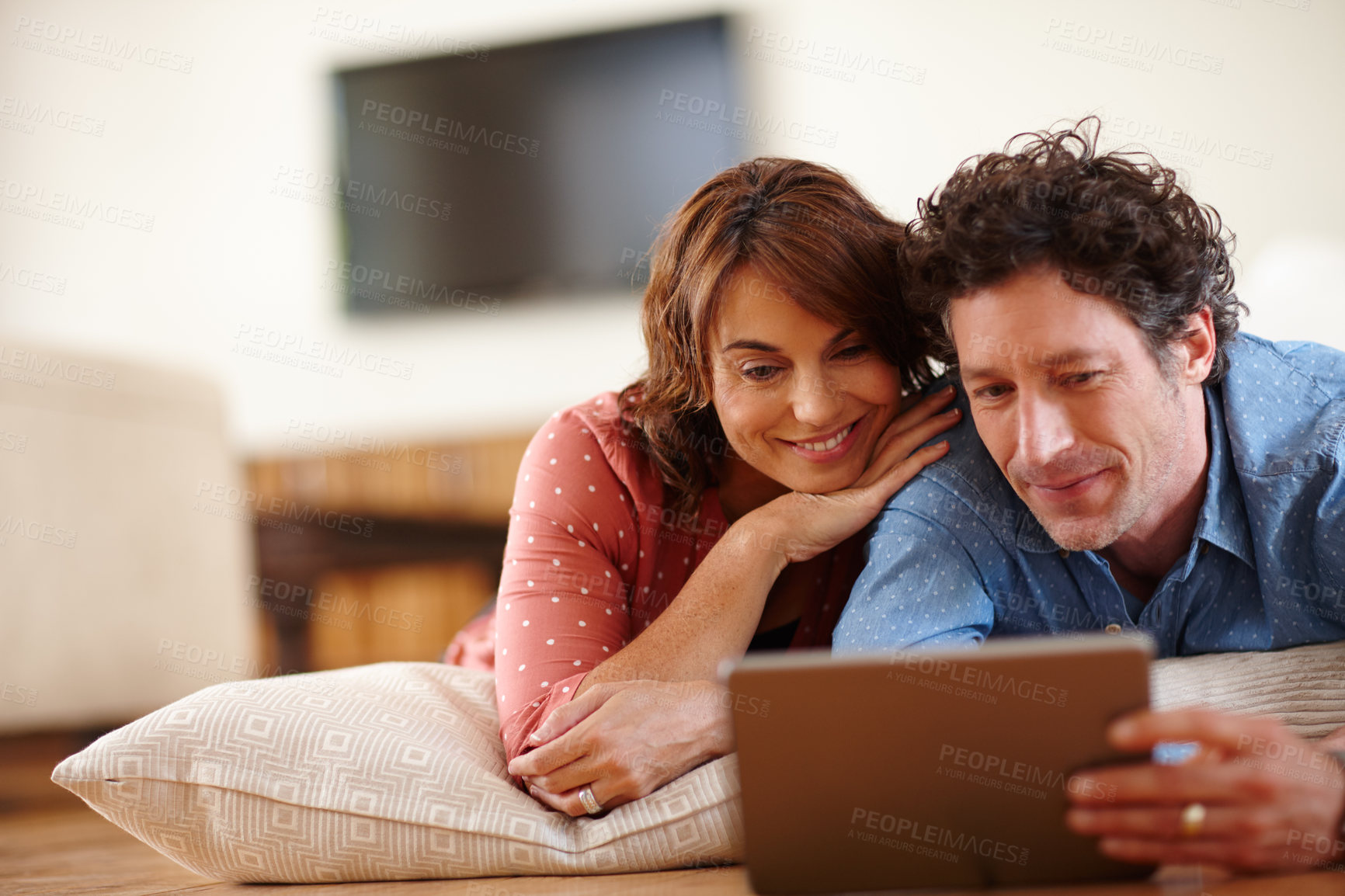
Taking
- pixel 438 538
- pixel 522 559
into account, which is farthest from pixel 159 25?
pixel 522 559

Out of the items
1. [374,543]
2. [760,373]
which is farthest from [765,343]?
[374,543]

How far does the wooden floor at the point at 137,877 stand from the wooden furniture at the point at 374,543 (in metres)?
0.84

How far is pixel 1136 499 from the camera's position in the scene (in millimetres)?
1164

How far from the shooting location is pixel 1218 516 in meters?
1.22

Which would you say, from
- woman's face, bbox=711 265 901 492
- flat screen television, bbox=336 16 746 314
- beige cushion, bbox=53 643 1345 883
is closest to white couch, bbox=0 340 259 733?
flat screen television, bbox=336 16 746 314

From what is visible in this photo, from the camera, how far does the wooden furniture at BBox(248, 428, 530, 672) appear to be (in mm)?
3240

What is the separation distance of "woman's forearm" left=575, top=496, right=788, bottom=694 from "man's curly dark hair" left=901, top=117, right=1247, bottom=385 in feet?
1.10

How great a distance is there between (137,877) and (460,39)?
2.64 metres

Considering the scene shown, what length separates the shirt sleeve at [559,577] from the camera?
1284mm

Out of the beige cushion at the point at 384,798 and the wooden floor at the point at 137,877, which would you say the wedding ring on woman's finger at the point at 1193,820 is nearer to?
the wooden floor at the point at 137,877

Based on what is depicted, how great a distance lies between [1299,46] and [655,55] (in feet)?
5.52

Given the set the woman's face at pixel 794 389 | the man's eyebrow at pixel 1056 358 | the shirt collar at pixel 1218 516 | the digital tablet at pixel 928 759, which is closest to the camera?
the digital tablet at pixel 928 759

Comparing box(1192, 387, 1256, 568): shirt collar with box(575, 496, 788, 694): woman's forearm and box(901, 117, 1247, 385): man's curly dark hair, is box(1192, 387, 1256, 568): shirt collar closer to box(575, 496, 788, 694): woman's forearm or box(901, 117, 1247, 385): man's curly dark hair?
box(901, 117, 1247, 385): man's curly dark hair

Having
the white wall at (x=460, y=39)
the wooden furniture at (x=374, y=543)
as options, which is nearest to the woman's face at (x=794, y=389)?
the white wall at (x=460, y=39)
